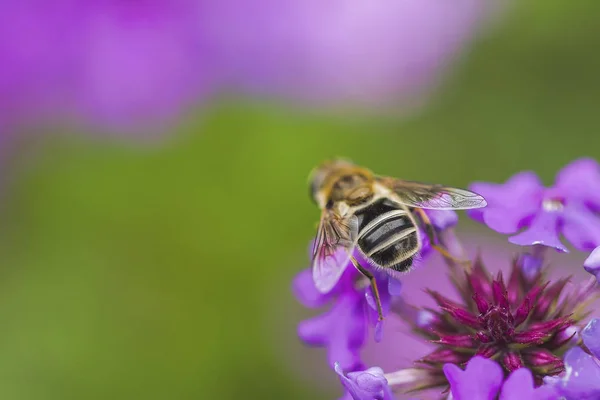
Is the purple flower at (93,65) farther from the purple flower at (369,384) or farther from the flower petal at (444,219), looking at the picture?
the purple flower at (369,384)

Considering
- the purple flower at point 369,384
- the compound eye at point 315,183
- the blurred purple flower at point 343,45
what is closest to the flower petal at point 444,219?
the purple flower at point 369,384

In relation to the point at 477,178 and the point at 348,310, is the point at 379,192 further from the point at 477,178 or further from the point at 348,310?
the point at 477,178

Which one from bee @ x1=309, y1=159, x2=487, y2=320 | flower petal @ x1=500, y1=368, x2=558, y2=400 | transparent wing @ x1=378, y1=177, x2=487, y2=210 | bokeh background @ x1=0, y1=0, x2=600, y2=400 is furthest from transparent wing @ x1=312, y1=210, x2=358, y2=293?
bokeh background @ x1=0, y1=0, x2=600, y2=400

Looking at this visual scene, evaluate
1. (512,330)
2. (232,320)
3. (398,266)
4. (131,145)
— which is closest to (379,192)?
(398,266)

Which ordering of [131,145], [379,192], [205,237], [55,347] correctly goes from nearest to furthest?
[379,192] < [55,347] < [205,237] < [131,145]

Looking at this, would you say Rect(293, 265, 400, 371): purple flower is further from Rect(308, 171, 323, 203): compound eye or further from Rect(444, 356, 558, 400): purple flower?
Rect(308, 171, 323, 203): compound eye

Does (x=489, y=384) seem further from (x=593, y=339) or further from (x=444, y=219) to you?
(x=444, y=219)

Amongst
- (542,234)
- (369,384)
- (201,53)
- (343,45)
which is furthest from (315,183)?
(343,45)
